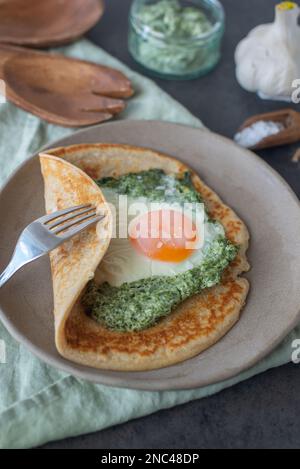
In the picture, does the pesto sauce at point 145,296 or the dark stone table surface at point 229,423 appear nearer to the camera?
the dark stone table surface at point 229,423

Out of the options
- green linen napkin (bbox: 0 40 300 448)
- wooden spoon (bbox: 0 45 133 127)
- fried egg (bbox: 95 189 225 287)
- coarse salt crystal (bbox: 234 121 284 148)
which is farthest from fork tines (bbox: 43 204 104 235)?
coarse salt crystal (bbox: 234 121 284 148)

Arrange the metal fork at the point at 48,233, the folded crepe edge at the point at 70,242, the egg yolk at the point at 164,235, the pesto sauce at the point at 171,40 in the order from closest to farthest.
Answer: the folded crepe edge at the point at 70,242, the metal fork at the point at 48,233, the egg yolk at the point at 164,235, the pesto sauce at the point at 171,40

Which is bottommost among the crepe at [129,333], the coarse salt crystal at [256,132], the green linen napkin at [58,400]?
the green linen napkin at [58,400]

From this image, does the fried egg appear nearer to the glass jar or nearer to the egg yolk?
the egg yolk

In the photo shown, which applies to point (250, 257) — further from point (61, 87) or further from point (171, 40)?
point (171, 40)

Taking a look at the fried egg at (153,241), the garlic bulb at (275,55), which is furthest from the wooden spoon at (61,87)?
the fried egg at (153,241)

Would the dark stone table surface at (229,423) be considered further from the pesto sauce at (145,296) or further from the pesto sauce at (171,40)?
the pesto sauce at (171,40)

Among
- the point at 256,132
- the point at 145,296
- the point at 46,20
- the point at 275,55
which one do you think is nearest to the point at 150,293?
the point at 145,296
